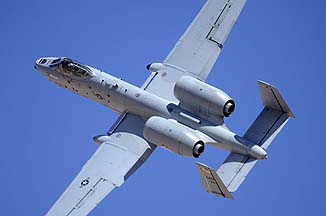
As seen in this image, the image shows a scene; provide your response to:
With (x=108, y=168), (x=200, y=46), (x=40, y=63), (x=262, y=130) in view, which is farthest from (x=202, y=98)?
(x=40, y=63)

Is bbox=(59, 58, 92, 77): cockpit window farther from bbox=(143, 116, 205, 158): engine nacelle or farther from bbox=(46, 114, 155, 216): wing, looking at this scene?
bbox=(143, 116, 205, 158): engine nacelle

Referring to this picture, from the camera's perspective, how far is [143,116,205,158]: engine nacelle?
160 feet

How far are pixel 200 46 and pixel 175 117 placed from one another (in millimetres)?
5852

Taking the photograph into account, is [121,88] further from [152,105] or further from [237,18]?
[237,18]

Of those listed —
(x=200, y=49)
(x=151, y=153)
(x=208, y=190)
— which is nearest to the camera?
(x=208, y=190)

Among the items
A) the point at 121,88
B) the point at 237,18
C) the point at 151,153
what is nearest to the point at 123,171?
the point at 151,153

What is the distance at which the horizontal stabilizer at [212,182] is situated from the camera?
1833 inches

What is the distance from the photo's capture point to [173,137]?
161 feet

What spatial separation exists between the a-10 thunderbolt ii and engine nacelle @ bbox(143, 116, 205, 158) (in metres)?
0.05

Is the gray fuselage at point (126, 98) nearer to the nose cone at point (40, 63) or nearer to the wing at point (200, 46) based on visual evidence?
the nose cone at point (40, 63)

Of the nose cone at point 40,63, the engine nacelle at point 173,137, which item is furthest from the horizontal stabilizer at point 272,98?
the nose cone at point 40,63

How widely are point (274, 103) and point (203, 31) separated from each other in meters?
8.32

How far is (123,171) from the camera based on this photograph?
50.0m

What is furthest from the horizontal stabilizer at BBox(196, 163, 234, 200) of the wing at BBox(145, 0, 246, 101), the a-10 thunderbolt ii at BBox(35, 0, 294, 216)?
the wing at BBox(145, 0, 246, 101)
